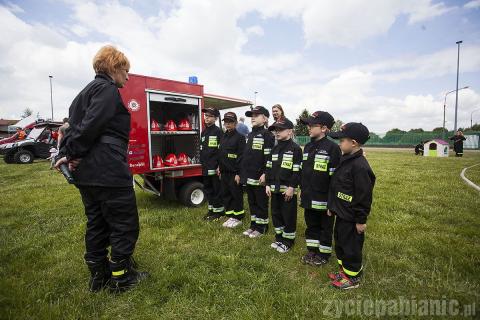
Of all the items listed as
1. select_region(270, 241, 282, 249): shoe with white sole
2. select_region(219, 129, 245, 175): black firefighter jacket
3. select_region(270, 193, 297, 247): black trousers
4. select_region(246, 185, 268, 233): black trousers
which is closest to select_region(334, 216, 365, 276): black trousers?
select_region(270, 193, 297, 247): black trousers

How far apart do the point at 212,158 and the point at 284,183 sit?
6.35 ft

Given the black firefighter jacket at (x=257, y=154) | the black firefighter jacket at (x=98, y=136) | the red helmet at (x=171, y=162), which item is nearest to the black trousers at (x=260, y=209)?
the black firefighter jacket at (x=257, y=154)

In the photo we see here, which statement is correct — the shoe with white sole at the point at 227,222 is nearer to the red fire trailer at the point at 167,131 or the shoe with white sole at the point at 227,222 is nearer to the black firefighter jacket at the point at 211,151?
the black firefighter jacket at the point at 211,151

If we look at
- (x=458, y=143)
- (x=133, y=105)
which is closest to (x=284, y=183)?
(x=133, y=105)

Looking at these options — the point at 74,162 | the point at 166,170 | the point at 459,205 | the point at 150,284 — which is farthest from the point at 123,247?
the point at 459,205

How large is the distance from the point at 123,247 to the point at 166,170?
3.14 meters

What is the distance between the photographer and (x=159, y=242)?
4234 millimetres

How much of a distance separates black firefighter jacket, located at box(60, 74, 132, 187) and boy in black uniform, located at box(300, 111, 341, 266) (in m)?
2.21

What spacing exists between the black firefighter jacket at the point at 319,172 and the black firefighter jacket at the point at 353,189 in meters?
0.30

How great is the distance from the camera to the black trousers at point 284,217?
4016 millimetres

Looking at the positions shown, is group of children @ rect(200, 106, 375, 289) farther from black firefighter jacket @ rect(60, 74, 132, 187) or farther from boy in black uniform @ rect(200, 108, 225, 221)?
black firefighter jacket @ rect(60, 74, 132, 187)

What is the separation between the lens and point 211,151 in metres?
5.45

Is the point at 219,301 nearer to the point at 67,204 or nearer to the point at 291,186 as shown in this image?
the point at 291,186

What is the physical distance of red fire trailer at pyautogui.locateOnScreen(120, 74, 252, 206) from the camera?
5.12m
